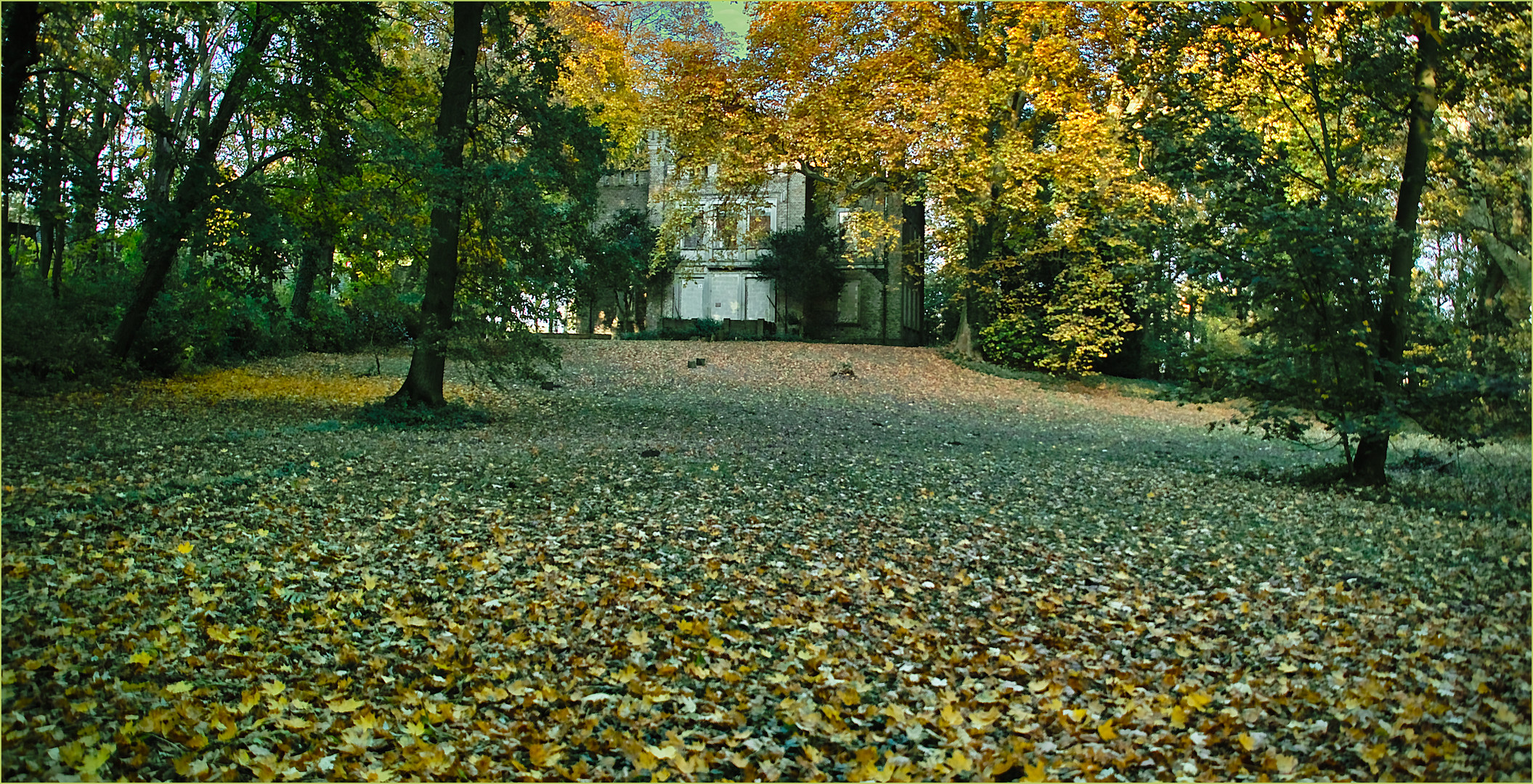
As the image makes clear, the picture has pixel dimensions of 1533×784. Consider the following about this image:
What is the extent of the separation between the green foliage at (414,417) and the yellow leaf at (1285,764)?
1089cm

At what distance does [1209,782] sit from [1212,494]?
693 cm

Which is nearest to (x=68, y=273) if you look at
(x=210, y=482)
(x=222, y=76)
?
(x=222, y=76)

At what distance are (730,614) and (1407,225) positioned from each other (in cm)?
864

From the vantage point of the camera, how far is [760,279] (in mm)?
32250

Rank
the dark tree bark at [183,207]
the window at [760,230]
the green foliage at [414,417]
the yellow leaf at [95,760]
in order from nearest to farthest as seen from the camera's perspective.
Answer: the yellow leaf at [95,760] < the green foliage at [414,417] < the dark tree bark at [183,207] < the window at [760,230]

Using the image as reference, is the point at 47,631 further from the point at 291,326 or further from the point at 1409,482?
the point at 291,326

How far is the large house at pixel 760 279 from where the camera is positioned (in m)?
31.1

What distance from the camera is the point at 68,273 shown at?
16.0 metres

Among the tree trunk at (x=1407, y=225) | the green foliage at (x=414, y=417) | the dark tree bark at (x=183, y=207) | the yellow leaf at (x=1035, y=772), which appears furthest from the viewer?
the dark tree bark at (x=183, y=207)

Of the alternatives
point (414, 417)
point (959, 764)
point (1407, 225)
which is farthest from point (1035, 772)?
point (414, 417)

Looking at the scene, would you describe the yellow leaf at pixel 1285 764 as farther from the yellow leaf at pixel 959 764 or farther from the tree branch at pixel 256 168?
the tree branch at pixel 256 168

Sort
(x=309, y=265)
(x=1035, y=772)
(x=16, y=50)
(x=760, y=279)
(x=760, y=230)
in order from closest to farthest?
(x=1035, y=772), (x=16, y=50), (x=309, y=265), (x=760, y=230), (x=760, y=279)

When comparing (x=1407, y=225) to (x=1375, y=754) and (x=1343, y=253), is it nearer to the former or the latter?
(x=1343, y=253)

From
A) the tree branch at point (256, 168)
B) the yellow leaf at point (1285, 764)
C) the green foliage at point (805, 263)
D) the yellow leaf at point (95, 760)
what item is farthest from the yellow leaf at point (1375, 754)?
the green foliage at point (805, 263)
